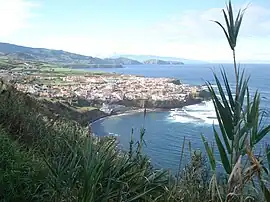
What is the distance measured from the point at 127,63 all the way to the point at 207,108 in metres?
129

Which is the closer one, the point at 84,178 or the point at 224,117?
the point at 224,117

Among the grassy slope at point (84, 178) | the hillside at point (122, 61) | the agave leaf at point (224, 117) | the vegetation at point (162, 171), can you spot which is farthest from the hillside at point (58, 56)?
the agave leaf at point (224, 117)

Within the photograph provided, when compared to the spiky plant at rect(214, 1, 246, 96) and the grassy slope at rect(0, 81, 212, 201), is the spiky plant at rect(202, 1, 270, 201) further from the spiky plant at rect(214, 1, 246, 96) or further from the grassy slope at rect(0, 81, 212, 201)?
the grassy slope at rect(0, 81, 212, 201)

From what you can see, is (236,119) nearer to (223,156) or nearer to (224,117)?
(224,117)

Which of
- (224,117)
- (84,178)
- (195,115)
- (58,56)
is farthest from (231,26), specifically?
(58,56)

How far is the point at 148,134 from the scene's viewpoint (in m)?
24.8

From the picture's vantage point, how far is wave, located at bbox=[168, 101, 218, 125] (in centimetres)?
2934

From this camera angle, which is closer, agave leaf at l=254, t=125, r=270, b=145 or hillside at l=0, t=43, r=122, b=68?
agave leaf at l=254, t=125, r=270, b=145

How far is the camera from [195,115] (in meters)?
32.8

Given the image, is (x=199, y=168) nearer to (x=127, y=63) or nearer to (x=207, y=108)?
(x=207, y=108)

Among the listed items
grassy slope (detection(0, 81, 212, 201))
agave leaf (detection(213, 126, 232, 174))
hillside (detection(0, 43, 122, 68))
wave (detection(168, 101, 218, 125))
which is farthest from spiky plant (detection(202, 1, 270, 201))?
hillside (detection(0, 43, 122, 68))

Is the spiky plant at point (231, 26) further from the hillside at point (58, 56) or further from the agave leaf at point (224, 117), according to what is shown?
the hillside at point (58, 56)

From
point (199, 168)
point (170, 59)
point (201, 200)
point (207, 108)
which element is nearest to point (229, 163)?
point (201, 200)

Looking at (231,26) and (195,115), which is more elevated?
(231,26)
